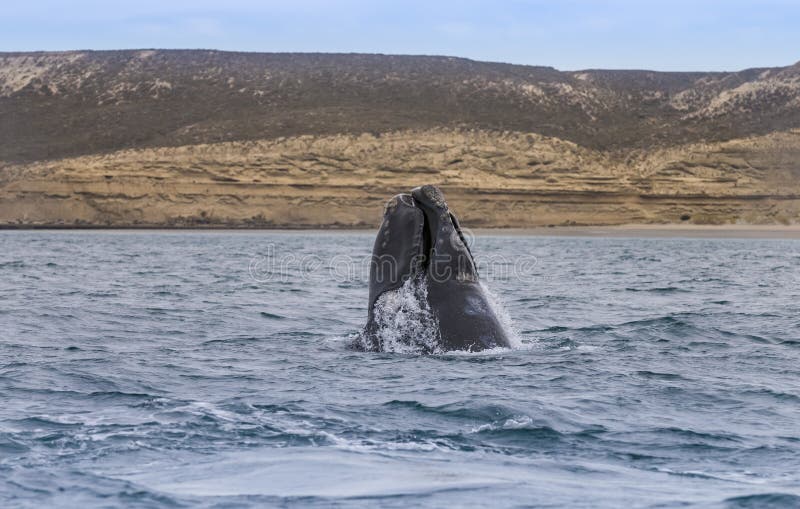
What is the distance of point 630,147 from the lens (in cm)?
7119

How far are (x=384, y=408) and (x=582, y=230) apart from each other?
52.7 metres

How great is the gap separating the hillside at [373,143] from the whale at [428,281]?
173 ft

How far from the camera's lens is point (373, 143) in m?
67.5

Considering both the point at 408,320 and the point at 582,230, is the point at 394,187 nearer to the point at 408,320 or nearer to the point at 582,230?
the point at 582,230

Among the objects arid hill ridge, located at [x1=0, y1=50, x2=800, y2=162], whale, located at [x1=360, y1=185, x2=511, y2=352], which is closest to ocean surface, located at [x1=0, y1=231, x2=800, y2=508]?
whale, located at [x1=360, y1=185, x2=511, y2=352]

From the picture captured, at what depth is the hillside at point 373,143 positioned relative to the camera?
203 ft

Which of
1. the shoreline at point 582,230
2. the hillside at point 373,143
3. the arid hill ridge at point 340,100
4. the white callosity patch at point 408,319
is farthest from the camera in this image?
the arid hill ridge at point 340,100

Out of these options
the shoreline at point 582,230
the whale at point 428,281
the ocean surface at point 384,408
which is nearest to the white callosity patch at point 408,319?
the whale at point 428,281

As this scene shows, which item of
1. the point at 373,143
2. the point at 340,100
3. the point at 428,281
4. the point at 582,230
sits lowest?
the point at 582,230

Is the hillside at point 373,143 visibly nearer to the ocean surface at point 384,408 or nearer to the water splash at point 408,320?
the ocean surface at point 384,408

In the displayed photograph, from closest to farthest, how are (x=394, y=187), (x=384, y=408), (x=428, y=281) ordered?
(x=384, y=408), (x=428, y=281), (x=394, y=187)

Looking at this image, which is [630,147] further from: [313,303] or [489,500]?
[489,500]

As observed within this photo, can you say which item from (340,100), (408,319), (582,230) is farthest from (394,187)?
(408,319)

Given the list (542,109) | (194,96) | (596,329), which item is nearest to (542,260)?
(596,329)
